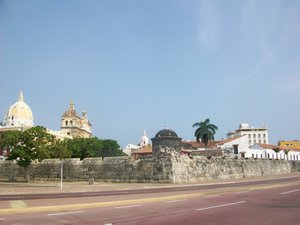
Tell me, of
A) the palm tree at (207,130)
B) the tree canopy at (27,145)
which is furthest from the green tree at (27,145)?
the palm tree at (207,130)

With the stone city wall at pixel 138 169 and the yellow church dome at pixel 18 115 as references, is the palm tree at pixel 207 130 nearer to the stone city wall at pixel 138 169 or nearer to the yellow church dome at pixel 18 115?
the stone city wall at pixel 138 169

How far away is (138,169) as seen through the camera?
1304 inches

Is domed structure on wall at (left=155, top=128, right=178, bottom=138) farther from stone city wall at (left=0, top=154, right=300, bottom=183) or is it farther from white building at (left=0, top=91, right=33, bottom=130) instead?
white building at (left=0, top=91, right=33, bottom=130)

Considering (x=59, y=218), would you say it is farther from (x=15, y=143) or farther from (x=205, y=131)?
(x=205, y=131)

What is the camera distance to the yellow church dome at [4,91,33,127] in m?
108

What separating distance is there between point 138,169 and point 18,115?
284 ft

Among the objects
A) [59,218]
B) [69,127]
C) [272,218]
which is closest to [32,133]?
[59,218]

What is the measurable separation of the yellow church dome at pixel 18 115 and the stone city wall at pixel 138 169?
6822 cm

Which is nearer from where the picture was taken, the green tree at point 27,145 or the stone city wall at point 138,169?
the stone city wall at point 138,169

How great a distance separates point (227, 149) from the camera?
64.2 meters

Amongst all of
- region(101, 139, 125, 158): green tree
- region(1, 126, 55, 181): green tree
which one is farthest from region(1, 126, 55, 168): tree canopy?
region(101, 139, 125, 158): green tree

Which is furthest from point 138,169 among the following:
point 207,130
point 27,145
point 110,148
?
point 110,148

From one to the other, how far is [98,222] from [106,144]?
82730mm

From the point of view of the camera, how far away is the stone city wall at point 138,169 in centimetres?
3222
